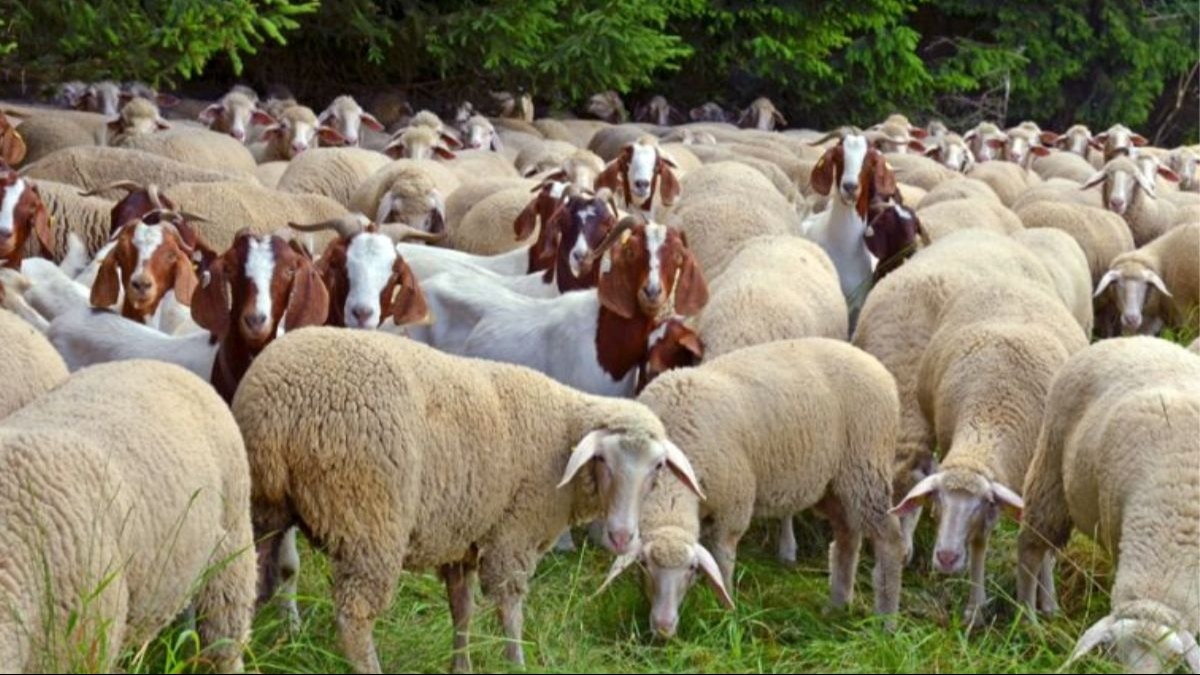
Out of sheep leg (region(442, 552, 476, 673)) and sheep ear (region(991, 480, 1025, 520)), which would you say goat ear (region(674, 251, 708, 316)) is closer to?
sheep ear (region(991, 480, 1025, 520))

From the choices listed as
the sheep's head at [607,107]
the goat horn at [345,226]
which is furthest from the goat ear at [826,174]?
the sheep's head at [607,107]

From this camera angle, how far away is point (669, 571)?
668 centimetres

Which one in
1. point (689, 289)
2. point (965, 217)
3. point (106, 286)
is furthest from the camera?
point (965, 217)

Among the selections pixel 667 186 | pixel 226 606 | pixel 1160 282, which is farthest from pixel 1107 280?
pixel 226 606

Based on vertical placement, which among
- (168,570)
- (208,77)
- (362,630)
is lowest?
(208,77)

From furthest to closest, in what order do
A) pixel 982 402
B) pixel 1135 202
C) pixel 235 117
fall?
pixel 235 117, pixel 1135 202, pixel 982 402

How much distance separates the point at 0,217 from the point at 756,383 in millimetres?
3623

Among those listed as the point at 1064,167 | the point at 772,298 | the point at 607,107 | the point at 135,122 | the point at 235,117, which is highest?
the point at 772,298

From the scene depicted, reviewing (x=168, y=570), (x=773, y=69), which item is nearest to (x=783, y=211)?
(x=168, y=570)

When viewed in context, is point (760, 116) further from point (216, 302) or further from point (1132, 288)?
point (216, 302)

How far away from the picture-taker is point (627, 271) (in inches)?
331

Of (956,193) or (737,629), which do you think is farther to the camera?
(956,193)

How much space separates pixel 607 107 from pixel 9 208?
13.4 meters

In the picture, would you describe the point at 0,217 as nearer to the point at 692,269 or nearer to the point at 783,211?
the point at 692,269
